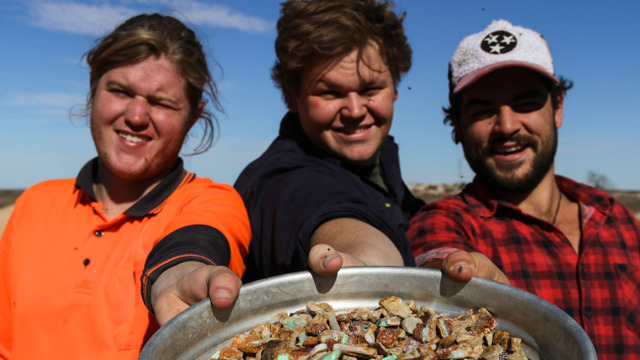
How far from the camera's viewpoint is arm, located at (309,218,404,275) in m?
1.12

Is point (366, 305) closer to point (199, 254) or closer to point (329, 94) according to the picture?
point (199, 254)

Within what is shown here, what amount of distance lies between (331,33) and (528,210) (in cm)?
135

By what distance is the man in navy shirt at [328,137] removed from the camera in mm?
1747

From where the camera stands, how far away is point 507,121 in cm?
224

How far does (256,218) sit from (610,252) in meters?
1.69

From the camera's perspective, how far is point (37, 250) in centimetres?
197

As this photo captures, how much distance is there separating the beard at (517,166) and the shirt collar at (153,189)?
1473 mm

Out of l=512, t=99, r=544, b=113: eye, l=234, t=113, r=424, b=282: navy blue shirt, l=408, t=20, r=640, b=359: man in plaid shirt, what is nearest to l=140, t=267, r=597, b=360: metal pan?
l=234, t=113, r=424, b=282: navy blue shirt

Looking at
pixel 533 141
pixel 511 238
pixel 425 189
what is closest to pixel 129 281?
pixel 511 238

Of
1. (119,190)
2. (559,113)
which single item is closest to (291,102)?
(119,190)

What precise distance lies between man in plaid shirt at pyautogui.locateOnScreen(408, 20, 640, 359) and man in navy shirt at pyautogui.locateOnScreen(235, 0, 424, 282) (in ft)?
1.14

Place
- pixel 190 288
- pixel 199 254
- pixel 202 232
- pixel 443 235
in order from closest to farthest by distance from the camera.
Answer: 1. pixel 190 288
2. pixel 199 254
3. pixel 202 232
4. pixel 443 235

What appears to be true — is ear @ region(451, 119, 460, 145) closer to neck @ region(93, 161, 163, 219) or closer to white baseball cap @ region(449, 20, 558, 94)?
white baseball cap @ region(449, 20, 558, 94)

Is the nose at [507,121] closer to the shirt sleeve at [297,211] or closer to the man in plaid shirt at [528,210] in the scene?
the man in plaid shirt at [528,210]
